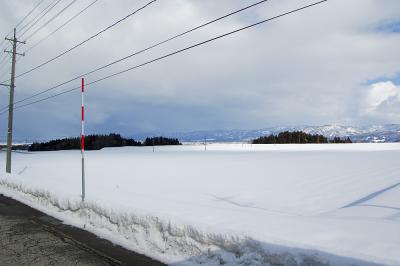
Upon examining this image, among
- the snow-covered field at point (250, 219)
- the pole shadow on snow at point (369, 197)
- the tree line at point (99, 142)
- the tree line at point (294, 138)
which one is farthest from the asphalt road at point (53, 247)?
the tree line at point (294, 138)

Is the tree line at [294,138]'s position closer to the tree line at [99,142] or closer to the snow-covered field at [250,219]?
the tree line at [99,142]

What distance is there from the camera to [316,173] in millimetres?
17609

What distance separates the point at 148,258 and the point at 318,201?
6.39 metres

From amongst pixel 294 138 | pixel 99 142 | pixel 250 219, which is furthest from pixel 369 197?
pixel 99 142

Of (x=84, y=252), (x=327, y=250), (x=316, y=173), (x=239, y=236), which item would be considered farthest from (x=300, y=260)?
(x=316, y=173)

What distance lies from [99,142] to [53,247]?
120797mm

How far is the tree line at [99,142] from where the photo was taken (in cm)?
11658

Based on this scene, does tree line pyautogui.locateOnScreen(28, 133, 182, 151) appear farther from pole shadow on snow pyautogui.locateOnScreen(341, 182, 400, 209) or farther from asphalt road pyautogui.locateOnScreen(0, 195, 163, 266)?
asphalt road pyautogui.locateOnScreen(0, 195, 163, 266)

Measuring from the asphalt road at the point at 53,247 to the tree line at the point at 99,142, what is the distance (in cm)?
9875

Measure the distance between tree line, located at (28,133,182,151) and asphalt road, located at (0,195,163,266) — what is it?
3888 inches

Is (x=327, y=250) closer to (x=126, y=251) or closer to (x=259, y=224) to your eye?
(x=259, y=224)

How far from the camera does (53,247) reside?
688 centimetres

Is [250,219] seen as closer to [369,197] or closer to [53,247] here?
[53,247]

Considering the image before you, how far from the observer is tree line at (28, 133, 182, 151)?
117m
